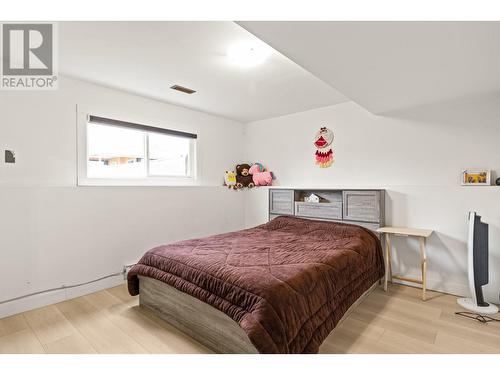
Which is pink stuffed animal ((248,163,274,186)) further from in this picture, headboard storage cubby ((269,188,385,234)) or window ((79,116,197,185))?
window ((79,116,197,185))

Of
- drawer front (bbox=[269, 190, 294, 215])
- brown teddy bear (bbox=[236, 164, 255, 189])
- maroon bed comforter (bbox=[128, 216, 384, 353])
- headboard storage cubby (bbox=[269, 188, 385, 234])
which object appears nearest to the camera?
maroon bed comforter (bbox=[128, 216, 384, 353])

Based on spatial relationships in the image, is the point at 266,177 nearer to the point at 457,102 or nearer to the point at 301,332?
the point at 457,102

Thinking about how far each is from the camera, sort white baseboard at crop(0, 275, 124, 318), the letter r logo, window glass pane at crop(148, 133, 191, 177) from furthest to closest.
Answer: window glass pane at crop(148, 133, 191, 177) → white baseboard at crop(0, 275, 124, 318) → the letter r logo

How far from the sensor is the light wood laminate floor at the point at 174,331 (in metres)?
1.81

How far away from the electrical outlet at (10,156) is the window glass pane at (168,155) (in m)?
1.40

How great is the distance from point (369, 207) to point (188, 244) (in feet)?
6.93

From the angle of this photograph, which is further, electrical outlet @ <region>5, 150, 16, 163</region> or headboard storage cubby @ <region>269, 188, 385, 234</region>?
headboard storage cubby @ <region>269, 188, 385, 234</region>

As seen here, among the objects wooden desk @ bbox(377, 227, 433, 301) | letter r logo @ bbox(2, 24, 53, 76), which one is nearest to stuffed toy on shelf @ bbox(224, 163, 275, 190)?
wooden desk @ bbox(377, 227, 433, 301)

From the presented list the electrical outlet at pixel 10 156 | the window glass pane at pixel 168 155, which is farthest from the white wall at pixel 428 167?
the electrical outlet at pixel 10 156

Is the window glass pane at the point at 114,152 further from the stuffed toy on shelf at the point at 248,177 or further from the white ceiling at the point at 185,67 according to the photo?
the stuffed toy on shelf at the point at 248,177

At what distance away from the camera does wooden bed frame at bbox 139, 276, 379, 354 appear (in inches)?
64.7

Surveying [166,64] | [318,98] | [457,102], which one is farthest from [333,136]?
[166,64]

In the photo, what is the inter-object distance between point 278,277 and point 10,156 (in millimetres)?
2617

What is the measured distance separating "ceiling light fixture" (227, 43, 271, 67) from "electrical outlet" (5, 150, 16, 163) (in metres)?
2.16
